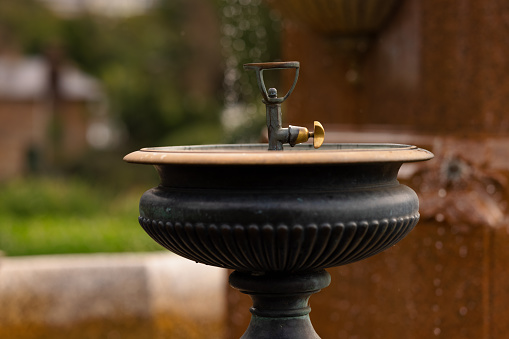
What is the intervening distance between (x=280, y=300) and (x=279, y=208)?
37 cm

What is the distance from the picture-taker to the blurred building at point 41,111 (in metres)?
14.6

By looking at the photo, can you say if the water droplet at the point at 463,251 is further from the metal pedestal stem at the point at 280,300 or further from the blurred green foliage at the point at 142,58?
the blurred green foliage at the point at 142,58

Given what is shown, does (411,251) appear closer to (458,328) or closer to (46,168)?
(458,328)

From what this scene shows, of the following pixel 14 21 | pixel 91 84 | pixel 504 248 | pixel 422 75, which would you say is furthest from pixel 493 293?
pixel 14 21

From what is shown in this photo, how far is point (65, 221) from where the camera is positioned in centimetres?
764

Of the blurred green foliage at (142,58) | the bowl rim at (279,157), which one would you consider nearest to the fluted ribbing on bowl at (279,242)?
the bowl rim at (279,157)

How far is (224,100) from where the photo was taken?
14.6 meters

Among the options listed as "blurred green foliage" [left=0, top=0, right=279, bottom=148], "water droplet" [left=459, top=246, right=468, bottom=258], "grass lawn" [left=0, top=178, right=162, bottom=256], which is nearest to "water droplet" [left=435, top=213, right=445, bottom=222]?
"water droplet" [left=459, top=246, right=468, bottom=258]

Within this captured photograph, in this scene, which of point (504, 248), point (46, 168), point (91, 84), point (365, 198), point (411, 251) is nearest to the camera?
point (365, 198)

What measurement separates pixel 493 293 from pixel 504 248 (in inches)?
6.4

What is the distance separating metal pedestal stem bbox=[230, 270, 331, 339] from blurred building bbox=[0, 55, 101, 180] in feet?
41.6

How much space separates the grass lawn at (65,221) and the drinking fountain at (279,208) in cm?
421

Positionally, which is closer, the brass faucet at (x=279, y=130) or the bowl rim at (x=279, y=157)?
the bowl rim at (x=279, y=157)

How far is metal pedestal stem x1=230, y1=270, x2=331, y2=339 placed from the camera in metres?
1.91
